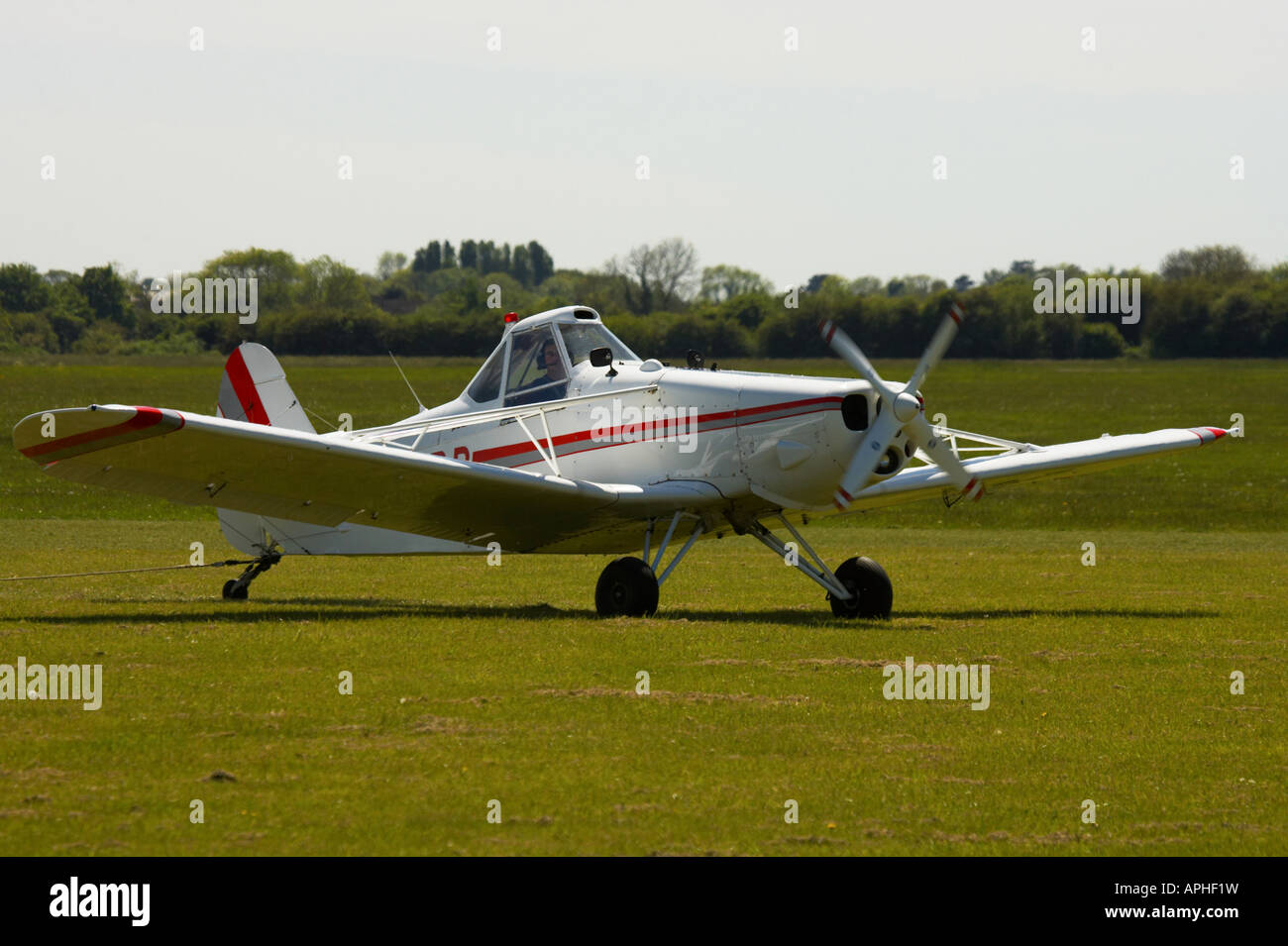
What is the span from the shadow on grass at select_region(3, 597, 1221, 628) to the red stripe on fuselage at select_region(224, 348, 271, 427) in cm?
245

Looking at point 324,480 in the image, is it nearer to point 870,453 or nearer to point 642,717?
point 870,453

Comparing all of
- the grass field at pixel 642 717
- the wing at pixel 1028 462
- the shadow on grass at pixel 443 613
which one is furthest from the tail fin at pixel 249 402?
the wing at pixel 1028 462

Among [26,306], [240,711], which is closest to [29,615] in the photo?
[240,711]

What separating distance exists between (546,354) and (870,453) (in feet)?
13.9

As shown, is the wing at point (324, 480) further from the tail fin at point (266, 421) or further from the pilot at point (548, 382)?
the tail fin at point (266, 421)

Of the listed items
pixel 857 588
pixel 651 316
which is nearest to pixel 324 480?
pixel 857 588

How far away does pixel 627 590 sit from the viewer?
15.7m

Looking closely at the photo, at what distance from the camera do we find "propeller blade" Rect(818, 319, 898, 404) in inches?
603

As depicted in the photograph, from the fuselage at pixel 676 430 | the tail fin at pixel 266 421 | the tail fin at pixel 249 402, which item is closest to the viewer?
the fuselage at pixel 676 430

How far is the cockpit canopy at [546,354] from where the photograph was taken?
17531 millimetres

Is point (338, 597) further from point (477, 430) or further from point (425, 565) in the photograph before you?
point (425, 565)

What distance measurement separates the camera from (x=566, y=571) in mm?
23969

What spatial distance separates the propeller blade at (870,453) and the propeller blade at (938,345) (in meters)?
0.38
